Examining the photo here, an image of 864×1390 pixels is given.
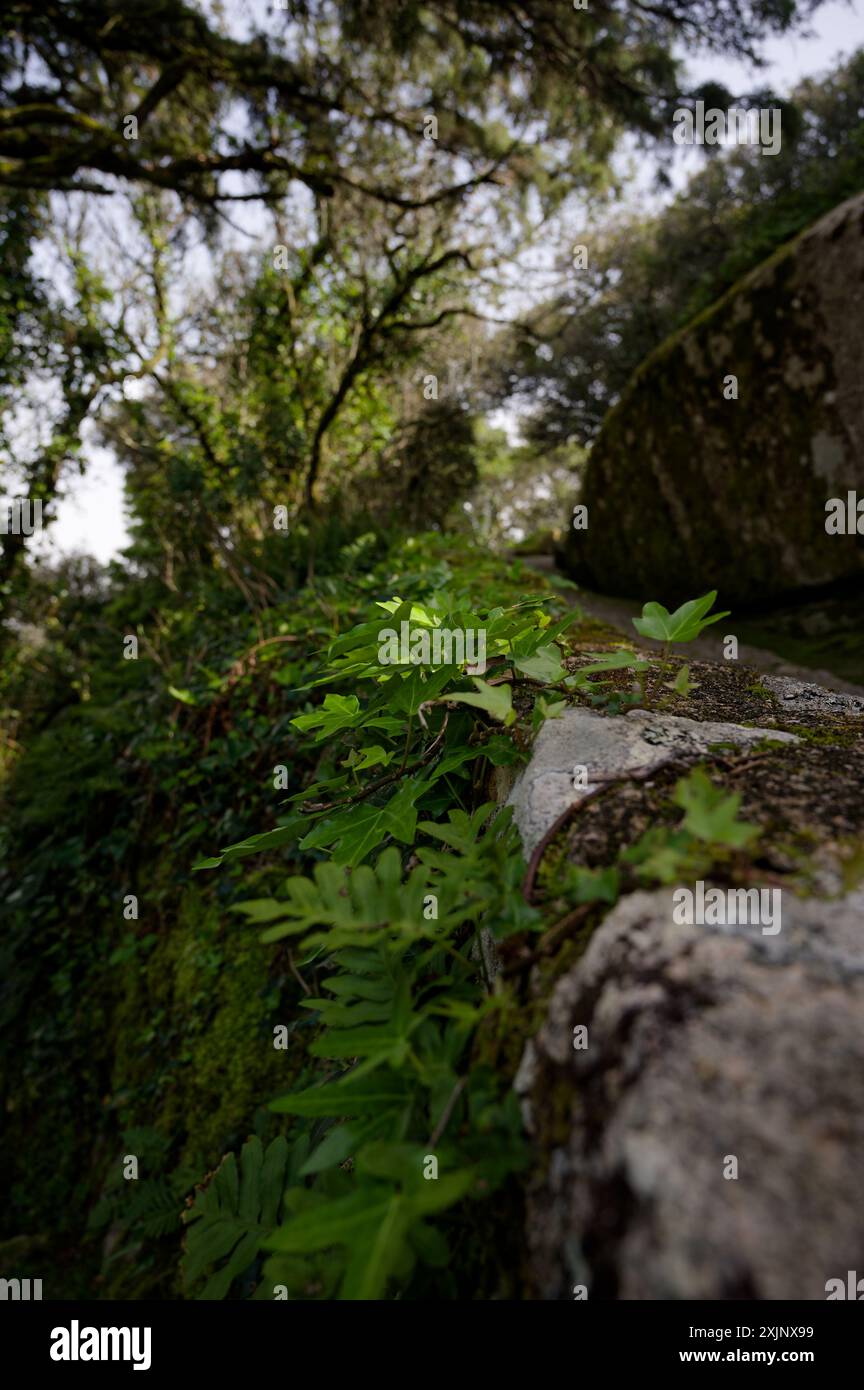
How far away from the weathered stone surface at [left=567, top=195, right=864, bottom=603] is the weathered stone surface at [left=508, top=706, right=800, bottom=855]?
3728 millimetres

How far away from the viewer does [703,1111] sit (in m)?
0.50

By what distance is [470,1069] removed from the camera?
73cm

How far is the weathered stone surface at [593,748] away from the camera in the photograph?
0.98m

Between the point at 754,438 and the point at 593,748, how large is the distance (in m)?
4.28

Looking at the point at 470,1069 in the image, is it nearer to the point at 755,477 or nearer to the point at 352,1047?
the point at 352,1047

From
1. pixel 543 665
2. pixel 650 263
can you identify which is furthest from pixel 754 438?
pixel 650 263

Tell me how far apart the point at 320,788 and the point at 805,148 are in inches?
688

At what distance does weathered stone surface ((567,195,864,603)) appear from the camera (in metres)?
3.96

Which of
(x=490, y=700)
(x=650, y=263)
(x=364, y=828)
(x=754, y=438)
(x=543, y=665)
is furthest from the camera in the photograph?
(x=650, y=263)

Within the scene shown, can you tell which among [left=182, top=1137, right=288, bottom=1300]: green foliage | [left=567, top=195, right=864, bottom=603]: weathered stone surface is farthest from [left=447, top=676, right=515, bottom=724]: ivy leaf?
[left=567, top=195, right=864, bottom=603]: weathered stone surface

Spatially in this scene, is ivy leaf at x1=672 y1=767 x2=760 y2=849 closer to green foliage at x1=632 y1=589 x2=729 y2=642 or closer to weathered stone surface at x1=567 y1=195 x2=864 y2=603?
green foliage at x1=632 y1=589 x2=729 y2=642

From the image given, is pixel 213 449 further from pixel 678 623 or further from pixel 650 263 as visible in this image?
pixel 650 263
